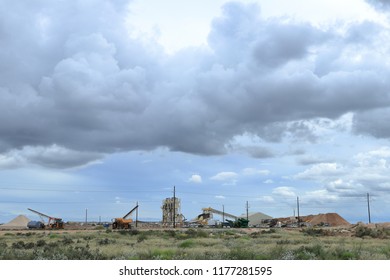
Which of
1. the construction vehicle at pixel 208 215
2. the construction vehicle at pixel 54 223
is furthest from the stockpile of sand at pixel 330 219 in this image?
the construction vehicle at pixel 54 223

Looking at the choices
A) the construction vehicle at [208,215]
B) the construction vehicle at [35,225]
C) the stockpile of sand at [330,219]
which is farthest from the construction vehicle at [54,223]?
the stockpile of sand at [330,219]

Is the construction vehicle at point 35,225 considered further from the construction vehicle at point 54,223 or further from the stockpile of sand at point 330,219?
the stockpile of sand at point 330,219

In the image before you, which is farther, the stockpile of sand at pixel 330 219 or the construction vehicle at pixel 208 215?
the stockpile of sand at pixel 330 219

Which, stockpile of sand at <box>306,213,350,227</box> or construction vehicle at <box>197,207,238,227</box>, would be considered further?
stockpile of sand at <box>306,213,350,227</box>

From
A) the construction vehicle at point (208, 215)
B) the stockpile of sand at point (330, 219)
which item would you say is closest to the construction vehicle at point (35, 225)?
the construction vehicle at point (208, 215)

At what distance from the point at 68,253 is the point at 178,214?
291ft

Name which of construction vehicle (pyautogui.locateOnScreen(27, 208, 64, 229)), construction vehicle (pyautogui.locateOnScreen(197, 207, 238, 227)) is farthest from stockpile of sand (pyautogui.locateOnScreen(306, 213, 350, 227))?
construction vehicle (pyautogui.locateOnScreen(27, 208, 64, 229))

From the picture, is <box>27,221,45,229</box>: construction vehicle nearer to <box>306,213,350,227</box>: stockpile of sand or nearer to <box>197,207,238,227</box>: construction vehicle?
<box>197,207,238,227</box>: construction vehicle

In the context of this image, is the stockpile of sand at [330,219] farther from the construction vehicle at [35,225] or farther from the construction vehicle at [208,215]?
the construction vehicle at [35,225]

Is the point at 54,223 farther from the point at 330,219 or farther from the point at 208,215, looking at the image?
the point at 330,219

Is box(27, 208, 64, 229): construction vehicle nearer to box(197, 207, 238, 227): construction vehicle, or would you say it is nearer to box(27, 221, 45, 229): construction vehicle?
box(27, 221, 45, 229): construction vehicle

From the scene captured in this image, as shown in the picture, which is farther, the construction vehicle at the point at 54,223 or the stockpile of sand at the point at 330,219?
the stockpile of sand at the point at 330,219

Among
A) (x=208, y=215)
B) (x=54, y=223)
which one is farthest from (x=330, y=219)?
(x=54, y=223)
